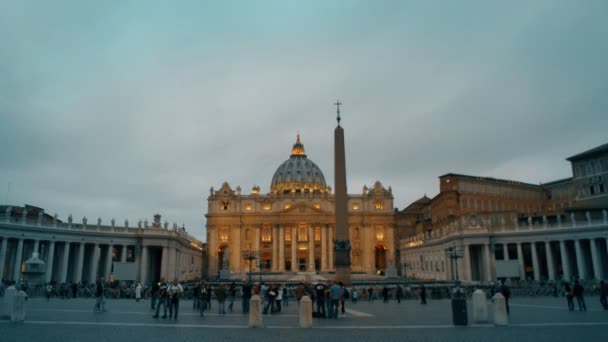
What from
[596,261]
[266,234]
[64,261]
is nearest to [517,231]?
[596,261]

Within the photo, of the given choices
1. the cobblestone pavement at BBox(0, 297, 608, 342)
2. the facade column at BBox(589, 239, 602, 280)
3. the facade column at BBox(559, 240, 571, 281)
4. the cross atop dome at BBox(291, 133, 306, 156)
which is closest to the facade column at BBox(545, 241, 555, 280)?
the facade column at BBox(559, 240, 571, 281)

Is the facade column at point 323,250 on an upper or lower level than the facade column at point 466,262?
upper

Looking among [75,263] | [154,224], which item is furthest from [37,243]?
[154,224]

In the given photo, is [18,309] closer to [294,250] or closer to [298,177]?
[294,250]

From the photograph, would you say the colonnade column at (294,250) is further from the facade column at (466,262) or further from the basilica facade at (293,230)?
the facade column at (466,262)

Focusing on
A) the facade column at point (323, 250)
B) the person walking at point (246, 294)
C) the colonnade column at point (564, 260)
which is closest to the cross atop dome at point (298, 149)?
the facade column at point (323, 250)

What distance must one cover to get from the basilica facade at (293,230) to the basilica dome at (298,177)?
1755 cm

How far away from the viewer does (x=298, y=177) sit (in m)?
116

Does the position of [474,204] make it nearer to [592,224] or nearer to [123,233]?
[592,224]

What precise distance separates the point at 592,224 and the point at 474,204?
28400 millimetres

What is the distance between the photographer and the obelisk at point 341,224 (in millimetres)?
25938

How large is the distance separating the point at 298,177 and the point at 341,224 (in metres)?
89.1

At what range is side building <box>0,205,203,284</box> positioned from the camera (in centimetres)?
4397

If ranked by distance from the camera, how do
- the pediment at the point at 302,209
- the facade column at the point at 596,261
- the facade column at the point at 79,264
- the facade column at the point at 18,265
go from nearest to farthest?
the facade column at the point at 18,265
the facade column at the point at 596,261
the facade column at the point at 79,264
the pediment at the point at 302,209
